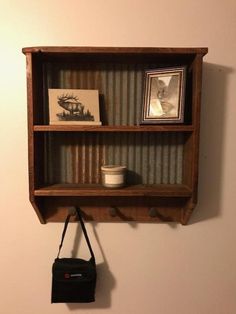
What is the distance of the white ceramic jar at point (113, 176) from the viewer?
989 mm

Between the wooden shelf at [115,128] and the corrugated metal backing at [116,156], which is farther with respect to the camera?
the corrugated metal backing at [116,156]

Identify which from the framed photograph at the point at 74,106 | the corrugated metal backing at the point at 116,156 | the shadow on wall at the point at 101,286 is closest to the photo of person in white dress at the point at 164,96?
the corrugated metal backing at the point at 116,156

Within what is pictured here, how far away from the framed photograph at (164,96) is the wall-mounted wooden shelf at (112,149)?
0.16 ft

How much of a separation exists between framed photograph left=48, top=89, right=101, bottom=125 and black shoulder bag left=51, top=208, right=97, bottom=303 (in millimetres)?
556

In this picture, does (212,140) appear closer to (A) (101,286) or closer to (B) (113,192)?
(B) (113,192)

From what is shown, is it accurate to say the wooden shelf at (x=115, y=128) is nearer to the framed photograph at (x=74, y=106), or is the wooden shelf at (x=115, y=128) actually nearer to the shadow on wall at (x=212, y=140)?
the framed photograph at (x=74, y=106)

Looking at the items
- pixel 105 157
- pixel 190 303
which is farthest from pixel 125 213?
pixel 190 303

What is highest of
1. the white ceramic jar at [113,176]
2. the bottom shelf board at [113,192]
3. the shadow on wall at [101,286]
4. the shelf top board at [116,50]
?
the shelf top board at [116,50]

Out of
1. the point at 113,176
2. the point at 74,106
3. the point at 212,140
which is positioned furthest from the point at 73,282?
the point at 212,140

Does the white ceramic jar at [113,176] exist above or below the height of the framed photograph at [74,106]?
below

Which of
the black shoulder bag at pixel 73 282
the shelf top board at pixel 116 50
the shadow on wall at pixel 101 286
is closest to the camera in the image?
the shelf top board at pixel 116 50

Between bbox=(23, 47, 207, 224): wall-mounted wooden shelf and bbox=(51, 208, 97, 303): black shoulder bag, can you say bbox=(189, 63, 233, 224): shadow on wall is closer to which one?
bbox=(23, 47, 207, 224): wall-mounted wooden shelf

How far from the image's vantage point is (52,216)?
1.10 m

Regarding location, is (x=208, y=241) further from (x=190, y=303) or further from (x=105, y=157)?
(x=105, y=157)
